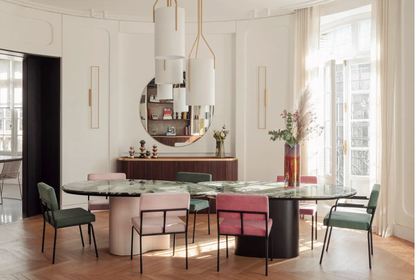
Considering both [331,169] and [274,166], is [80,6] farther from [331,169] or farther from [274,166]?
[331,169]

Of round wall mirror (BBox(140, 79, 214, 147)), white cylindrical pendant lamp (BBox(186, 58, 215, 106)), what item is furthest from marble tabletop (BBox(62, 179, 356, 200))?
round wall mirror (BBox(140, 79, 214, 147))

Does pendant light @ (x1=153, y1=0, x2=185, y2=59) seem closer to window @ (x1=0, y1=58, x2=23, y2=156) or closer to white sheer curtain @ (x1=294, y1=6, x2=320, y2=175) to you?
white sheer curtain @ (x1=294, y1=6, x2=320, y2=175)

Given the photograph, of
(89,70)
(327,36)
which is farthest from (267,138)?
(89,70)

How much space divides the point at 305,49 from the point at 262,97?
108 cm

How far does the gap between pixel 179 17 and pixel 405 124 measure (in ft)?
10.6

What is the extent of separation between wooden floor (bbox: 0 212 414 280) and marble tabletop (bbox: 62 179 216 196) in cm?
75

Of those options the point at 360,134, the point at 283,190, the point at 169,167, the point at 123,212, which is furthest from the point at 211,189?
the point at 360,134

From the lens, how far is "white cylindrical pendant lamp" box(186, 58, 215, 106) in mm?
4449

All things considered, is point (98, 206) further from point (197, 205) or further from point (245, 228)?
point (245, 228)

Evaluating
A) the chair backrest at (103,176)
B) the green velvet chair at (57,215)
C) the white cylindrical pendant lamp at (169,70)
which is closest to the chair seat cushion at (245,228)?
the green velvet chair at (57,215)

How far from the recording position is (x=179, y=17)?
13.4ft

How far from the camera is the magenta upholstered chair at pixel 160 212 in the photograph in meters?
3.78

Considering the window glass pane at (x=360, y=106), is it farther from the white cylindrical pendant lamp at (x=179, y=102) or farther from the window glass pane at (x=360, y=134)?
the white cylindrical pendant lamp at (x=179, y=102)

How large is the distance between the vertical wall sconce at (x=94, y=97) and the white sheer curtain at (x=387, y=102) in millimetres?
4492
